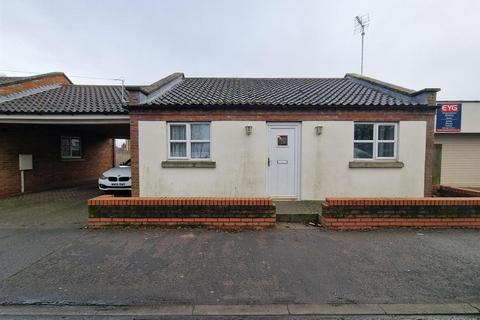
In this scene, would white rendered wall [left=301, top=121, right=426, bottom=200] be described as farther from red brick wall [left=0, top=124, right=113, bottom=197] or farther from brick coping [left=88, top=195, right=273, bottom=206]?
red brick wall [left=0, top=124, right=113, bottom=197]

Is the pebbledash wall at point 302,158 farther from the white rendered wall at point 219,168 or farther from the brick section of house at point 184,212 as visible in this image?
the brick section of house at point 184,212

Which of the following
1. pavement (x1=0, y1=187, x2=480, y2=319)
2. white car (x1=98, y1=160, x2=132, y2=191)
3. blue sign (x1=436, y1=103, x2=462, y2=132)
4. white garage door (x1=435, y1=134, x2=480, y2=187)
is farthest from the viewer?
white garage door (x1=435, y1=134, x2=480, y2=187)

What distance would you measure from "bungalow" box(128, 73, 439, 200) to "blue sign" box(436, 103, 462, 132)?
566cm

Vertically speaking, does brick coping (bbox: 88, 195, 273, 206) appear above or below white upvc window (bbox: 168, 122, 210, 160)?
below

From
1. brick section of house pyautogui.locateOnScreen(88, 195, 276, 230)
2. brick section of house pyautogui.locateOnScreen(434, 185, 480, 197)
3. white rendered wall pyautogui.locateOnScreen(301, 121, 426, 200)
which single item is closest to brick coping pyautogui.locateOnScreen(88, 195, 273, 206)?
brick section of house pyautogui.locateOnScreen(88, 195, 276, 230)

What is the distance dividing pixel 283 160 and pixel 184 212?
3.54 meters

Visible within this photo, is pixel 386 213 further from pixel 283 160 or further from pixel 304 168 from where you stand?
pixel 283 160

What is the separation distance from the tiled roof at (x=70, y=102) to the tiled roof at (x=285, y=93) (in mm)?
2268

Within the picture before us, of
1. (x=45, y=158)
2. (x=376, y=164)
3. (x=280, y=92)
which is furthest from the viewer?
(x=45, y=158)

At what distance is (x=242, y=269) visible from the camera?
378cm

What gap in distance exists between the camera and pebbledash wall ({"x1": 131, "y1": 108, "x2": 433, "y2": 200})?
756 cm

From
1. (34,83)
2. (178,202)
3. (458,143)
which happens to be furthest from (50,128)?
(458,143)

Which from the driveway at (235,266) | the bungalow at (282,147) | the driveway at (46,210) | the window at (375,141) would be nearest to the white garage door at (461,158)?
the bungalow at (282,147)

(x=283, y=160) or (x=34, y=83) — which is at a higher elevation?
(x=34, y=83)
